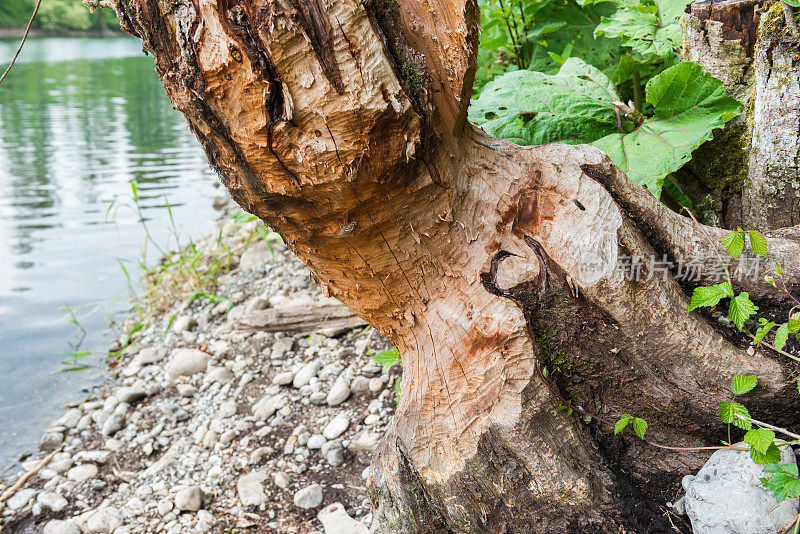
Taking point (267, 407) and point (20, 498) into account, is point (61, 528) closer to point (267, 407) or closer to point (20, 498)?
point (20, 498)

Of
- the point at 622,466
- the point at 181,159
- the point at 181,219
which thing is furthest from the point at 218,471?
the point at 181,159

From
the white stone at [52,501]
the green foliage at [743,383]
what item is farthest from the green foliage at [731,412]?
the white stone at [52,501]

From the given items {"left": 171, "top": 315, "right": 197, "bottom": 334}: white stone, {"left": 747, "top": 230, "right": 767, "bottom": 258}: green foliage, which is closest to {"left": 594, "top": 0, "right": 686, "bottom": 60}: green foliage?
{"left": 747, "top": 230, "right": 767, "bottom": 258}: green foliage

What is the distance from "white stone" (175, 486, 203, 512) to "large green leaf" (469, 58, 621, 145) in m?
1.97

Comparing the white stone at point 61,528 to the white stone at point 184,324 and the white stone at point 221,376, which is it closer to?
the white stone at point 221,376

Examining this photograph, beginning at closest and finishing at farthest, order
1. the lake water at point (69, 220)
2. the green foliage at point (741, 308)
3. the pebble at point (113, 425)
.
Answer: the green foliage at point (741, 308) < the pebble at point (113, 425) < the lake water at point (69, 220)

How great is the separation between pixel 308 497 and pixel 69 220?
584 cm

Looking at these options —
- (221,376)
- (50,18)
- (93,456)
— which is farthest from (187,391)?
(50,18)

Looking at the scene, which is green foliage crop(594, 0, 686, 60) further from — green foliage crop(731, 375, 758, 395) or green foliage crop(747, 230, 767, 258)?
green foliage crop(731, 375, 758, 395)

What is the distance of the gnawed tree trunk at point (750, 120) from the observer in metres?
1.99

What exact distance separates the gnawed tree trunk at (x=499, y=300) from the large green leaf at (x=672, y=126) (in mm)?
329

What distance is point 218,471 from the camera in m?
2.71

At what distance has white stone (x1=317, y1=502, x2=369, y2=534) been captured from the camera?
217 centimetres

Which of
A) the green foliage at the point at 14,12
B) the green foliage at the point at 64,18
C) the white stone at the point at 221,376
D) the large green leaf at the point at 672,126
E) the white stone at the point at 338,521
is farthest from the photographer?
the green foliage at the point at 14,12
